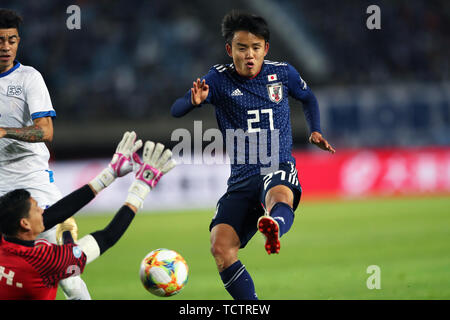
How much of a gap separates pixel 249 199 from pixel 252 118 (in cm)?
68

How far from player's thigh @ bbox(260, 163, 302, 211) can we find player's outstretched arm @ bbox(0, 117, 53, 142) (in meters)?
1.72

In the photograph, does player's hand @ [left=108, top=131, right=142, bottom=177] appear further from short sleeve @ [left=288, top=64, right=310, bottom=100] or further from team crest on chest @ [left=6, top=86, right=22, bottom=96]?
short sleeve @ [left=288, top=64, right=310, bottom=100]

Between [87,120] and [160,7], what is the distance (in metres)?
4.72

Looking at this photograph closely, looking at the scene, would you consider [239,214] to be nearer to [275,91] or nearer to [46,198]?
[275,91]

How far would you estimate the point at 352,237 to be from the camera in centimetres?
1212

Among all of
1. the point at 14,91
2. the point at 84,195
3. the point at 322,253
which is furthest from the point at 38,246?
the point at 322,253

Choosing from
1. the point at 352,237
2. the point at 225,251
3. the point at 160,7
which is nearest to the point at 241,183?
the point at 225,251

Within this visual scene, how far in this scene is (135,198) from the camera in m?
4.98

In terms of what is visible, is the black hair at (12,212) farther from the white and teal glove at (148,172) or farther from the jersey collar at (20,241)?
the white and teal glove at (148,172)

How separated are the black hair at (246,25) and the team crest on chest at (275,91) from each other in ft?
1.32

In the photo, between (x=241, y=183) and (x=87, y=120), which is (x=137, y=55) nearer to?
(x=87, y=120)

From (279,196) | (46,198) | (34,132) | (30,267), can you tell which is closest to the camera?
(30,267)

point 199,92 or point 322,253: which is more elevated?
point 199,92
